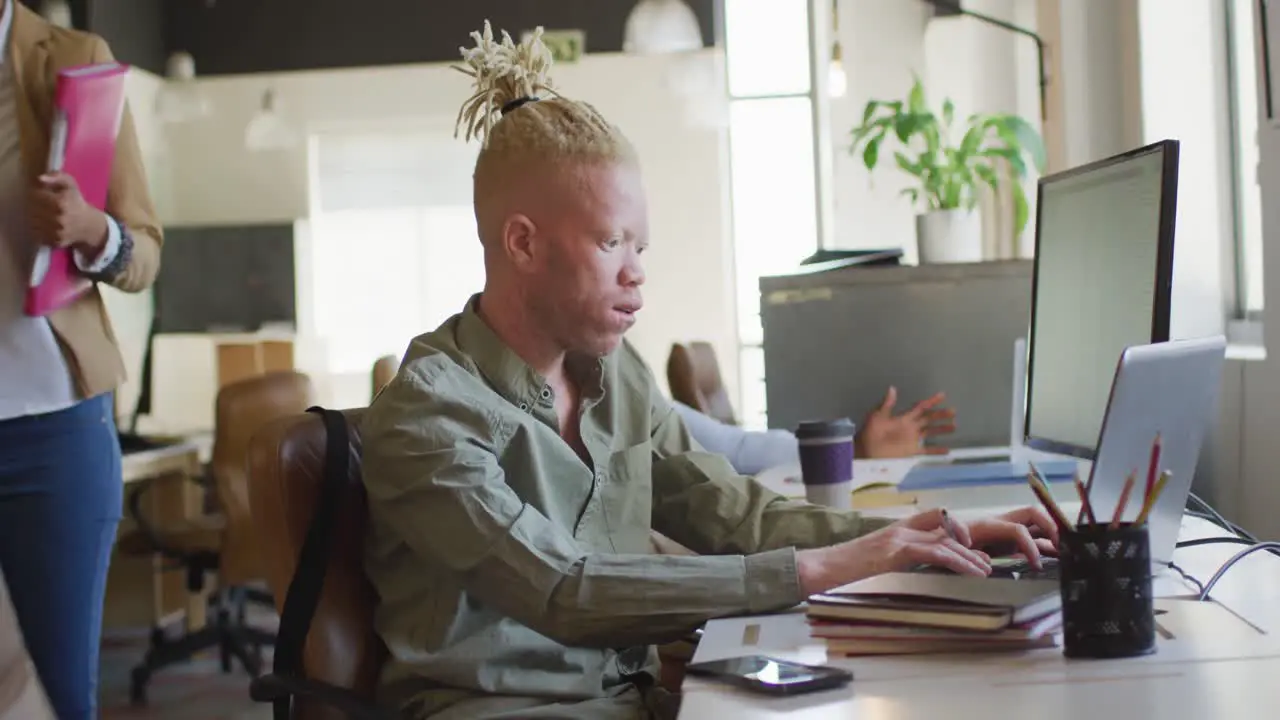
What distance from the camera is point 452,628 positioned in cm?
146

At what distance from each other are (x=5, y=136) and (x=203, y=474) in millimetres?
3834

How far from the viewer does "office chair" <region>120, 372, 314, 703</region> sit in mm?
4879

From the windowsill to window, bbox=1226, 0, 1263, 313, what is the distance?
3 centimetres

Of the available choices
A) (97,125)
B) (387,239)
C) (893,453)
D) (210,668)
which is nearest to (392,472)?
(97,125)

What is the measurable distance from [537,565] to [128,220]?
4.25 feet

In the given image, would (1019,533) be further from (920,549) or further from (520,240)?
(520,240)

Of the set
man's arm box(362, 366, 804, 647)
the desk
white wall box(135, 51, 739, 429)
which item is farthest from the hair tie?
white wall box(135, 51, 739, 429)

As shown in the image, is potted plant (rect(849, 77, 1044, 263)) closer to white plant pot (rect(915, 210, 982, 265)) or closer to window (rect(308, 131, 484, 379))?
white plant pot (rect(915, 210, 982, 265))

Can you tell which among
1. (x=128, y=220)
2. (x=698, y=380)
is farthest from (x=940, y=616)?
(x=698, y=380)

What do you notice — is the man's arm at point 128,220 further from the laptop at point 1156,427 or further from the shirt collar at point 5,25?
the laptop at point 1156,427

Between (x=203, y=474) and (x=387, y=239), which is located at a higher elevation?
(x=387, y=239)

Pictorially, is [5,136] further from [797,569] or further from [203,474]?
[203,474]

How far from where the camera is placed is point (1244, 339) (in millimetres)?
2855

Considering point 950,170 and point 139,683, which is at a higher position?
point 950,170
